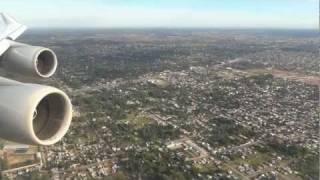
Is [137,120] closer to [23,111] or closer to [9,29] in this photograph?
[9,29]

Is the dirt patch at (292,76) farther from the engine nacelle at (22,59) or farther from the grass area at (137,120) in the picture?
the engine nacelle at (22,59)

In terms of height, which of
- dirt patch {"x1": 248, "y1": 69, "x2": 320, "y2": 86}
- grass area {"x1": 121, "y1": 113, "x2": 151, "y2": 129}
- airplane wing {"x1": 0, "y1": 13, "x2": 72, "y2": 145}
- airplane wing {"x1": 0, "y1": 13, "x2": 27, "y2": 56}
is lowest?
dirt patch {"x1": 248, "y1": 69, "x2": 320, "y2": 86}

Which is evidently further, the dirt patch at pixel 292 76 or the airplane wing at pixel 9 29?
the dirt patch at pixel 292 76

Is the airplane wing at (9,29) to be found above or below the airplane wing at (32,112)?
above

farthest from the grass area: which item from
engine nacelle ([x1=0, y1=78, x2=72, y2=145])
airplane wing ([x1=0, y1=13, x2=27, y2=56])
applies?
engine nacelle ([x1=0, y1=78, x2=72, y2=145])

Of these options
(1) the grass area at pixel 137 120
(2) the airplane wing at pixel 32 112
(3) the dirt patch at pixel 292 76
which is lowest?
(3) the dirt patch at pixel 292 76

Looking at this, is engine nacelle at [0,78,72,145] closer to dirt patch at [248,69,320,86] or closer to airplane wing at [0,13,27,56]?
airplane wing at [0,13,27,56]

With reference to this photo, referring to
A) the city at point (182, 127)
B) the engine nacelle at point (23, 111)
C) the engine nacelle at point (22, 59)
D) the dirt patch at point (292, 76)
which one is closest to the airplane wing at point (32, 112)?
the engine nacelle at point (23, 111)

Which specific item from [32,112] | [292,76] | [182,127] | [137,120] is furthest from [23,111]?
[292,76]

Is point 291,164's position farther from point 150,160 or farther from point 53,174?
point 53,174
